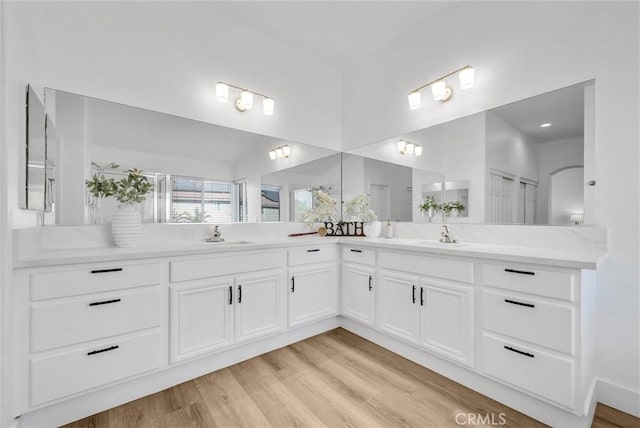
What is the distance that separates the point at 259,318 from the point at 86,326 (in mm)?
1044

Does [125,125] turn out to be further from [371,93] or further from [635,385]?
[635,385]

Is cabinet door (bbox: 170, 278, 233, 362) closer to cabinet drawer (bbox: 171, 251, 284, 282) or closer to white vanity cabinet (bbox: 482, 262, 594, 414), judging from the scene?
cabinet drawer (bbox: 171, 251, 284, 282)

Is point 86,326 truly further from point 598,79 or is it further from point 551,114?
point 598,79

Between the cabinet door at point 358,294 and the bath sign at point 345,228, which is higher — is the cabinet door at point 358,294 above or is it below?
below

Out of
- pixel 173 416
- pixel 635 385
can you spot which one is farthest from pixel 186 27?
pixel 635 385

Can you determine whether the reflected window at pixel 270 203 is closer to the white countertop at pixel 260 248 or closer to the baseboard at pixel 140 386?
the white countertop at pixel 260 248

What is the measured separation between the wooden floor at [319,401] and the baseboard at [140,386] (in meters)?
0.04

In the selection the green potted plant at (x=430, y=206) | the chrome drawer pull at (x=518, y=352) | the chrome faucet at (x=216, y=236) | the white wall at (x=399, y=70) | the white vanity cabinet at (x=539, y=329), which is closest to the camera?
the white vanity cabinet at (x=539, y=329)

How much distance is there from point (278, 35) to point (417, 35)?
1387 mm

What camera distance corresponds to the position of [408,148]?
108 inches

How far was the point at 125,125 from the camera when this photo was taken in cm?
204

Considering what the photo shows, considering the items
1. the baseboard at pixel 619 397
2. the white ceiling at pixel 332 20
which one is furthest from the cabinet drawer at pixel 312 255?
the white ceiling at pixel 332 20

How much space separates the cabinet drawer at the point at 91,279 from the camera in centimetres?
136

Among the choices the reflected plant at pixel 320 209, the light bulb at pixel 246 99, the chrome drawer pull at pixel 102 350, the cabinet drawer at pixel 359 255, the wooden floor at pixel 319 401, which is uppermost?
the light bulb at pixel 246 99
